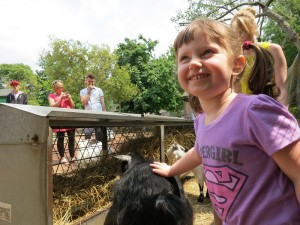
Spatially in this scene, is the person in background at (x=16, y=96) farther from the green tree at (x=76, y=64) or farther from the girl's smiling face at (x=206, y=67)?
the green tree at (x=76, y=64)

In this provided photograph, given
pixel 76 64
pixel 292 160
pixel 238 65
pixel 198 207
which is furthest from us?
pixel 76 64

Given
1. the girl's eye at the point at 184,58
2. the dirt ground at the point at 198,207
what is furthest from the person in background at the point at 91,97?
the girl's eye at the point at 184,58

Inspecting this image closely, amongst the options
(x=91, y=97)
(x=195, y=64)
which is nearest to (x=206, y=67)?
(x=195, y=64)

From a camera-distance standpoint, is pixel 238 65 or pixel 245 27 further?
pixel 245 27

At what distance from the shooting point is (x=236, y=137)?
87 cm

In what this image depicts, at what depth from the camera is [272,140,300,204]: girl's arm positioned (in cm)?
78

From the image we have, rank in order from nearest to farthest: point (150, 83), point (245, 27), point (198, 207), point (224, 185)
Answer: point (224, 185) → point (245, 27) → point (198, 207) → point (150, 83)

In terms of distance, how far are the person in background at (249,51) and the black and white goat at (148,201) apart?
672 mm

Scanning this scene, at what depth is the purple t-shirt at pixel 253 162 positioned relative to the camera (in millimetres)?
797

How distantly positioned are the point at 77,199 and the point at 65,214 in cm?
33

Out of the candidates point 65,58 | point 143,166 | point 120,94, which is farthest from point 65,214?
point 120,94

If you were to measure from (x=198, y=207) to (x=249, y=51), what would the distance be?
2.30m

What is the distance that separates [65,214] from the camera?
85.5 inches

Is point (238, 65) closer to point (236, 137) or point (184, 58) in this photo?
point (184, 58)
